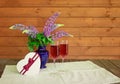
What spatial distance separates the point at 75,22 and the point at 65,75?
5.67 ft

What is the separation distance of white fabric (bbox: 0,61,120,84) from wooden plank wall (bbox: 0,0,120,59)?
1.40 metres

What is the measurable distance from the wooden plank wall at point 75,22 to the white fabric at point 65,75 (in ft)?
4.61

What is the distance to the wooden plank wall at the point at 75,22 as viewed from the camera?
3146 millimetres

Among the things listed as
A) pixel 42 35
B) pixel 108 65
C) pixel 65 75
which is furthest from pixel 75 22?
pixel 65 75

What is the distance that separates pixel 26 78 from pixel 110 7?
2.05 m

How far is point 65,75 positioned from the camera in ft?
4.99

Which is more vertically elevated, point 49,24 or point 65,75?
point 49,24

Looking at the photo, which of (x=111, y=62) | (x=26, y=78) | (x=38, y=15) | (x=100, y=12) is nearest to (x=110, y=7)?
(x=100, y=12)

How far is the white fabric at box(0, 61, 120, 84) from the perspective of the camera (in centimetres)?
138

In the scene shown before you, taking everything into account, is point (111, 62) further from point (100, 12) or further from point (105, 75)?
point (100, 12)

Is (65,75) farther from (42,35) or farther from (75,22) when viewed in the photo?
(75,22)

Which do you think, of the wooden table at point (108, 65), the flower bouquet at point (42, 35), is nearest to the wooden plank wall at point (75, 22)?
the wooden table at point (108, 65)

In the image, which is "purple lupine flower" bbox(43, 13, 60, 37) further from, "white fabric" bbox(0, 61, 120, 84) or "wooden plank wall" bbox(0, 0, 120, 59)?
"wooden plank wall" bbox(0, 0, 120, 59)

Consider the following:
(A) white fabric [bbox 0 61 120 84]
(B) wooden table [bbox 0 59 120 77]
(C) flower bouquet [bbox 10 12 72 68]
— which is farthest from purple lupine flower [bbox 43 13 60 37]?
(B) wooden table [bbox 0 59 120 77]
